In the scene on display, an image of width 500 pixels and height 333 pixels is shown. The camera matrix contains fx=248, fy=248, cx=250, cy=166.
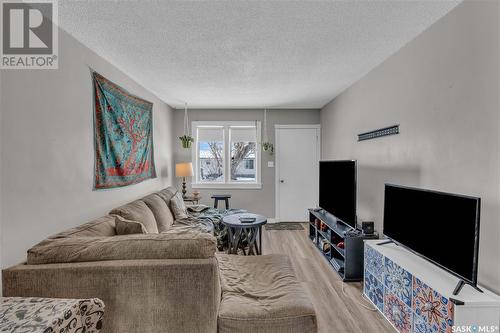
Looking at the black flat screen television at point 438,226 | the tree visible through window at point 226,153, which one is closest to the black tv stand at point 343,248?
the black flat screen television at point 438,226

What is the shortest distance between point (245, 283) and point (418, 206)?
142cm

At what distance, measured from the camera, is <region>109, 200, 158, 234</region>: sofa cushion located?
8.21ft

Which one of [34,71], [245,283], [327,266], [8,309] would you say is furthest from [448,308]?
[34,71]

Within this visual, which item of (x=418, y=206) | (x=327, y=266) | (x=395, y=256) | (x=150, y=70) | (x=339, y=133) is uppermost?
(x=150, y=70)

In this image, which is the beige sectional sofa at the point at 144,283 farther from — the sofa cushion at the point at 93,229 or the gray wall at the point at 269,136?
the gray wall at the point at 269,136

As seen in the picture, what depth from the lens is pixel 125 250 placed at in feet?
4.62

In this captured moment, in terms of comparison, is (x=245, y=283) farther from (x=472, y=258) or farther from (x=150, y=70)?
(x=150, y=70)

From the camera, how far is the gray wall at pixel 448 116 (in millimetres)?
1496

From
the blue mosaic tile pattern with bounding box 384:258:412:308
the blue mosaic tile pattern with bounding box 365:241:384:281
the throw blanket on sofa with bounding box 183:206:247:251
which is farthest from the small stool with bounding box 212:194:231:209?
the blue mosaic tile pattern with bounding box 384:258:412:308

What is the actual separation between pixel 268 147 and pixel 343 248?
2.61 metres

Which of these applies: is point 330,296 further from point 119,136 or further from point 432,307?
point 119,136

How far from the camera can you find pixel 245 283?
6.10ft

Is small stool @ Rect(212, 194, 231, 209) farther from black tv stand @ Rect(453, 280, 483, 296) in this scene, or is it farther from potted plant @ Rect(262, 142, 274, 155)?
black tv stand @ Rect(453, 280, 483, 296)

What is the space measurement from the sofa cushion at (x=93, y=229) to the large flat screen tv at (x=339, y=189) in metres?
2.44
